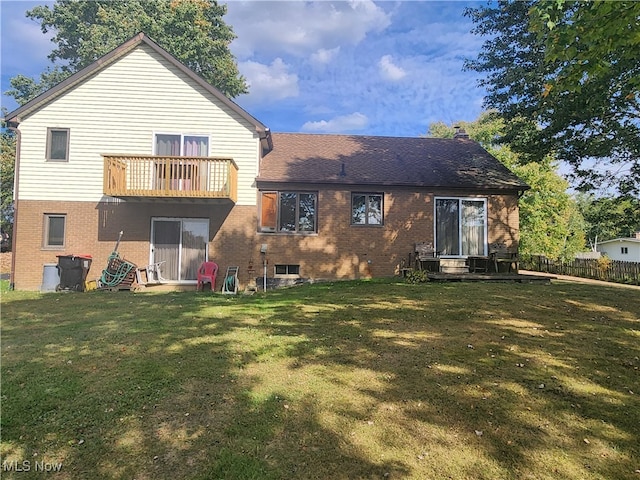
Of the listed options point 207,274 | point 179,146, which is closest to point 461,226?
point 207,274

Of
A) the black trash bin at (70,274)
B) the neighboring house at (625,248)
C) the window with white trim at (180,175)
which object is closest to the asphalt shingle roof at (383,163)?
the window with white trim at (180,175)

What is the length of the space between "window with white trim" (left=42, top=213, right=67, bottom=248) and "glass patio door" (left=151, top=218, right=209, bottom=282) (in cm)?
306

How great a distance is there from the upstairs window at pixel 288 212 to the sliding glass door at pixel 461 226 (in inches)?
190

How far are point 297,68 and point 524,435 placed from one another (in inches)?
806

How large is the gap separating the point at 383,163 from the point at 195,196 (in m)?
7.55

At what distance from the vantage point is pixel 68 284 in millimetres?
11688

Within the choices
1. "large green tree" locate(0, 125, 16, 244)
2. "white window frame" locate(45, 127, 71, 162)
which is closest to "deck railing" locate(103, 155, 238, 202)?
"white window frame" locate(45, 127, 71, 162)

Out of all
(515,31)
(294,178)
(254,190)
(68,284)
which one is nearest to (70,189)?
(68,284)

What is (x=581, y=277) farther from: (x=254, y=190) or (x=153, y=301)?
(x=153, y=301)

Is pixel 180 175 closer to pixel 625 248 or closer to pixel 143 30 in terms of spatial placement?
pixel 143 30

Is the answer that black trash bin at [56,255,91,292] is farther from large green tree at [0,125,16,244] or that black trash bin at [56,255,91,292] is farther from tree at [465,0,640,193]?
large green tree at [0,125,16,244]

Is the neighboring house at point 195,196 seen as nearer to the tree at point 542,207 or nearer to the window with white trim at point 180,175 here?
the window with white trim at point 180,175

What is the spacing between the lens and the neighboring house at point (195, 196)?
12562 mm

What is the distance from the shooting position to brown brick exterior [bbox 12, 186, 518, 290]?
1258 cm
